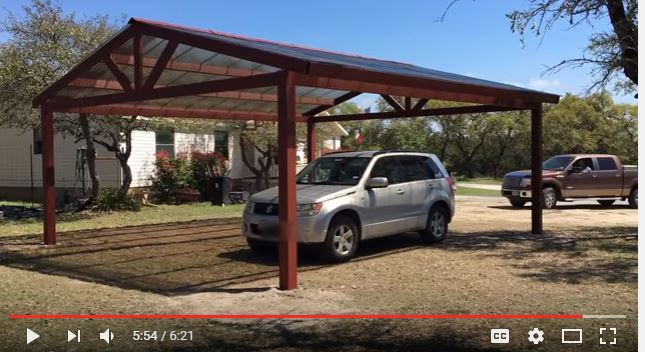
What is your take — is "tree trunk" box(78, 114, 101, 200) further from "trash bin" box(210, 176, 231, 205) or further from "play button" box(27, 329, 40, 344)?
"play button" box(27, 329, 40, 344)

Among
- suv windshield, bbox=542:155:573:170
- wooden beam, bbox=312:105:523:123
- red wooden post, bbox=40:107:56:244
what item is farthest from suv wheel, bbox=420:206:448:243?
suv windshield, bbox=542:155:573:170

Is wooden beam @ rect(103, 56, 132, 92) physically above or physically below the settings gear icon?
above

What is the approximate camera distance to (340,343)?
5.32 m

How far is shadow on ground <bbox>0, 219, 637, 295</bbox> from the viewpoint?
8.27 metres

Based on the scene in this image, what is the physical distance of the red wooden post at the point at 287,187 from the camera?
7.51 m

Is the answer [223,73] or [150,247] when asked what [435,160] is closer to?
[223,73]

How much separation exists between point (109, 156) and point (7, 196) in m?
5.51

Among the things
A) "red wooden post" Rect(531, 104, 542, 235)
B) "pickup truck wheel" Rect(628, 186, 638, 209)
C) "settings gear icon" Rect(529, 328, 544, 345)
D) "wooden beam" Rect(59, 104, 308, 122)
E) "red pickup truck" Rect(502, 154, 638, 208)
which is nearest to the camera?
"settings gear icon" Rect(529, 328, 544, 345)

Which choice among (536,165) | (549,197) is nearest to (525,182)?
(549,197)

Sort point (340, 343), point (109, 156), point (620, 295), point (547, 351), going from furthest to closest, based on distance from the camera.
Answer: point (109, 156) → point (620, 295) → point (340, 343) → point (547, 351)

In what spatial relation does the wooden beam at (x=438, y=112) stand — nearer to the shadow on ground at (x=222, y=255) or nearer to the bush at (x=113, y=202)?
the shadow on ground at (x=222, y=255)

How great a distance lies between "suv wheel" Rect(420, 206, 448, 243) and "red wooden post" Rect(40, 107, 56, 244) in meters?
6.75

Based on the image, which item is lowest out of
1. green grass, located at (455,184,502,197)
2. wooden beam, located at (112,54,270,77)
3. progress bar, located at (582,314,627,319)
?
progress bar, located at (582,314,627,319)

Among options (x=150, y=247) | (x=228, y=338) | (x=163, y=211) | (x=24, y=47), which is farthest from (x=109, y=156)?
(x=228, y=338)
